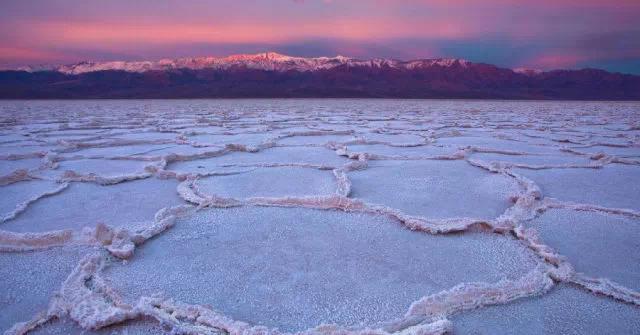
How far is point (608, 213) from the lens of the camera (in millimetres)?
1820

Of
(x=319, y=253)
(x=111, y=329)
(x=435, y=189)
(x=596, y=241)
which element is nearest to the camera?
(x=111, y=329)

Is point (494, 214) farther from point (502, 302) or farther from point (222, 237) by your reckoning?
point (222, 237)

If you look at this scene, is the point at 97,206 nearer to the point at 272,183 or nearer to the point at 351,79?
the point at 272,183

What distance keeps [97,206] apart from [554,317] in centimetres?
194

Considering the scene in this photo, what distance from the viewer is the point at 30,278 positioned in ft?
3.99

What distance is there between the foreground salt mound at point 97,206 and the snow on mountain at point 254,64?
209ft

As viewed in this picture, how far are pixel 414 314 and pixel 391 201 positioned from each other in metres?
1.04

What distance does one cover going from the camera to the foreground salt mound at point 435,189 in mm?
1924

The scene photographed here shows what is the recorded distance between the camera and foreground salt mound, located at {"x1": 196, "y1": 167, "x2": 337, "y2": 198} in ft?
7.15

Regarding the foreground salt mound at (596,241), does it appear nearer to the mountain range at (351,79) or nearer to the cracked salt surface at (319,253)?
the cracked salt surface at (319,253)

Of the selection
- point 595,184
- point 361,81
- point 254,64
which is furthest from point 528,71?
point 595,184

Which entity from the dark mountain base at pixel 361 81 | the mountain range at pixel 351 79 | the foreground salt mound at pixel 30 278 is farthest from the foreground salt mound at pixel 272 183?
the dark mountain base at pixel 361 81

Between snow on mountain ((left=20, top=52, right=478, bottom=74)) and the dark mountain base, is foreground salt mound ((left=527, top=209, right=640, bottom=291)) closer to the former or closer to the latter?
the dark mountain base

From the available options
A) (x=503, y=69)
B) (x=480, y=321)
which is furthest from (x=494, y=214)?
(x=503, y=69)
